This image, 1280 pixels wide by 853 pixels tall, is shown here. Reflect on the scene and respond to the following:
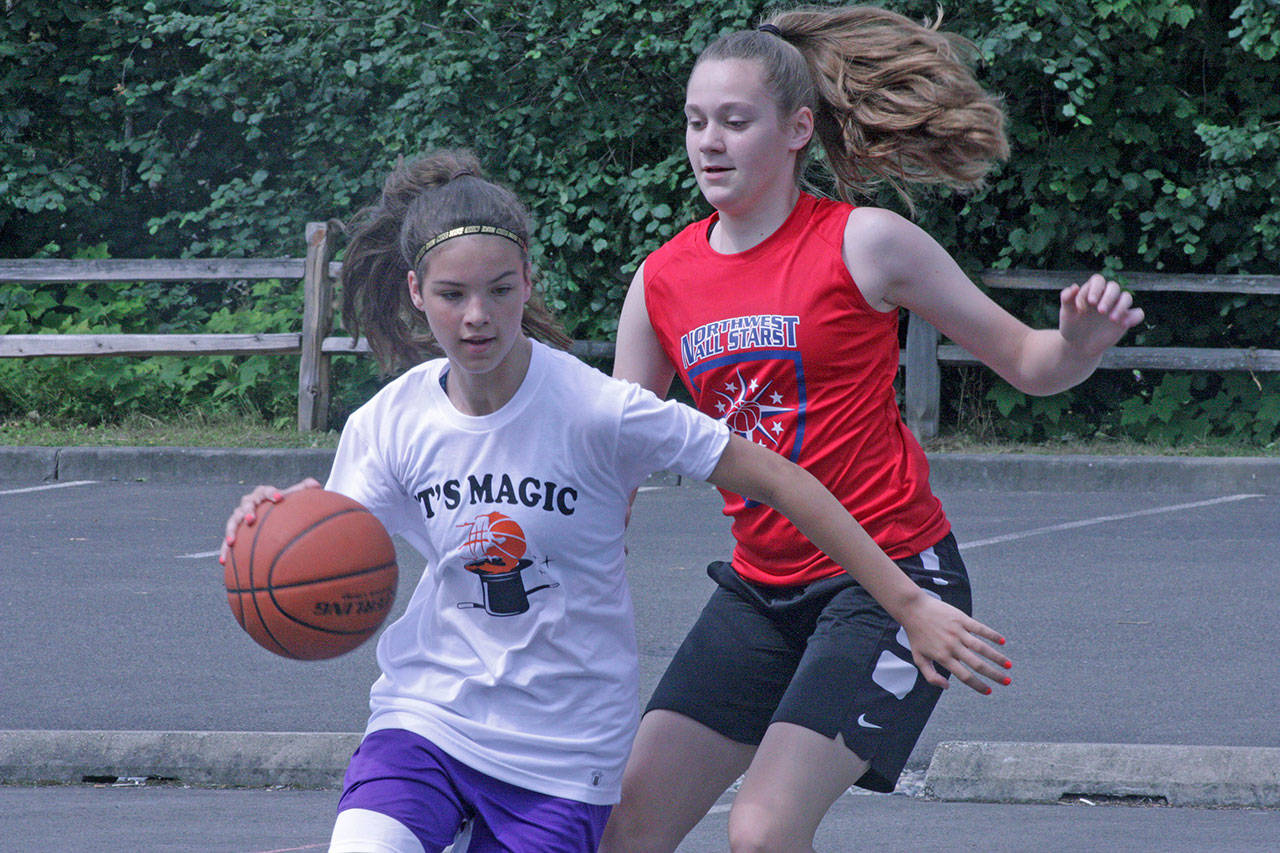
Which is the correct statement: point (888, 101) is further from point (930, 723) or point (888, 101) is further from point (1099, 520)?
point (1099, 520)

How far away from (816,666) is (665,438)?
1.74 ft

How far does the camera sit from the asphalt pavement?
172 inches

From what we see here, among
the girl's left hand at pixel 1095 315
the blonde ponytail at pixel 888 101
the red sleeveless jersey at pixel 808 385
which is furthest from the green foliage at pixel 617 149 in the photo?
the girl's left hand at pixel 1095 315

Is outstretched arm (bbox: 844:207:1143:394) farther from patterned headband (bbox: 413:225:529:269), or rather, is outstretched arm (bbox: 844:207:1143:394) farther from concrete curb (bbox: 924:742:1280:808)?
concrete curb (bbox: 924:742:1280:808)

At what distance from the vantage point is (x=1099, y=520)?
29.9ft

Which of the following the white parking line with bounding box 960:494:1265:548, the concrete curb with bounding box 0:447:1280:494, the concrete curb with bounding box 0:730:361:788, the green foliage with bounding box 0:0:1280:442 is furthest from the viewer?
the green foliage with bounding box 0:0:1280:442

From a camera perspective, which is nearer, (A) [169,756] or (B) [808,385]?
(B) [808,385]

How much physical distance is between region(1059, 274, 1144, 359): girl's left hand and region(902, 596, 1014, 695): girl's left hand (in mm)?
580

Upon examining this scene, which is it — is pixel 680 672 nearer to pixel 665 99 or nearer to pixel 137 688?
pixel 137 688

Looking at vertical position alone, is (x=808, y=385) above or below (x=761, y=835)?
above

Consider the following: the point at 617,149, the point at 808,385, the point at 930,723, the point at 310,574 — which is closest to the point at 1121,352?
the point at 617,149

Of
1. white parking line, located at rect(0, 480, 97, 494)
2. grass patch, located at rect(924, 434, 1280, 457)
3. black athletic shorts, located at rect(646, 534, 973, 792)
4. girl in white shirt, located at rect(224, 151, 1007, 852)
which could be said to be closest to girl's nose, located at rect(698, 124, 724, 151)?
girl in white shirt, located at rect(224, 151, 1007, 852)

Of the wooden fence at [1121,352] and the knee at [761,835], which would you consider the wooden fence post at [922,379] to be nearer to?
the wooden fence at [1121,352]

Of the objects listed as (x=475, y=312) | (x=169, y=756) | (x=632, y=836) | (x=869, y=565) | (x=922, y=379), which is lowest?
(x=922, y=379)
